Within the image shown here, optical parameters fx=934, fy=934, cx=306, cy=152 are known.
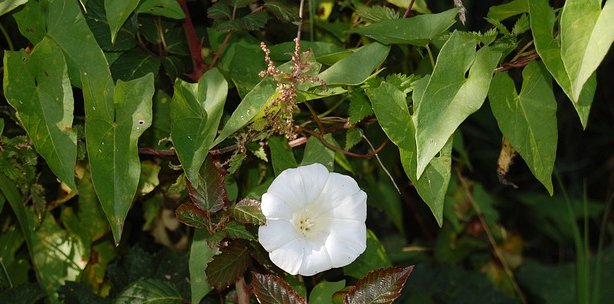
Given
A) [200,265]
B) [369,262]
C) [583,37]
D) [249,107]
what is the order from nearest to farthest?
1. [583,37]
2. [249,107]
3. [200,265]
4. [369,262]

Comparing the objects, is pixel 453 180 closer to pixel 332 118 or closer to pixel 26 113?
pixel 332 118

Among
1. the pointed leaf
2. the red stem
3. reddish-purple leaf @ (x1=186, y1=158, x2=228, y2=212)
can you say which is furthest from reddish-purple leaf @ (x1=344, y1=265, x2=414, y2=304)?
the red stem

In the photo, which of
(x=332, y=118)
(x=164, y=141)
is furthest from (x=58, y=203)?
(x=332, y=118)

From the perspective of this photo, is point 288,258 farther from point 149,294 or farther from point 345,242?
point 149,294

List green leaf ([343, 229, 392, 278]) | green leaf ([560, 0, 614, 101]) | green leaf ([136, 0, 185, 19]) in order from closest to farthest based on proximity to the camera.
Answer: green leaf ([560, 0, 614, 101])
green leaf ([136, 0, 185, 19])
green leaf ([343, 229, 392, 278])

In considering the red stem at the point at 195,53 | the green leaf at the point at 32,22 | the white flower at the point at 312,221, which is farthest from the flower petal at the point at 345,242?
the green leaf at the point at 32,22

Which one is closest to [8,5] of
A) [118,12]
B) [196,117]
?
[118,12]

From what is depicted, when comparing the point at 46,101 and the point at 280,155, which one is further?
the point at 280,155

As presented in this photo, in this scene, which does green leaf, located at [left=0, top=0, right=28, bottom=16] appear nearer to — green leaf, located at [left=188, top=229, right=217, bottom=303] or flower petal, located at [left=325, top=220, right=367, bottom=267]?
green leaf, located at [left=188, top=229, right=217, bottom=303]
